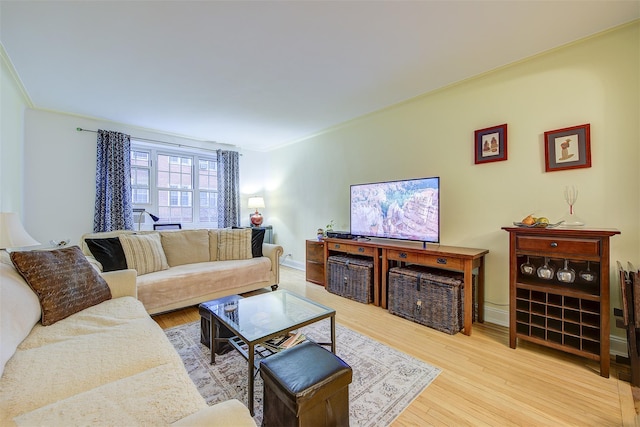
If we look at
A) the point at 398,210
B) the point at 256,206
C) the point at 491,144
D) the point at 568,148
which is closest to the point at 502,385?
the point at 398,210

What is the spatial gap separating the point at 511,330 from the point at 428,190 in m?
1.35

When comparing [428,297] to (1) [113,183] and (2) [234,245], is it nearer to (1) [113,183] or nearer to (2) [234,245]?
(2) [234,245]

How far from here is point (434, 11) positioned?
1.72m

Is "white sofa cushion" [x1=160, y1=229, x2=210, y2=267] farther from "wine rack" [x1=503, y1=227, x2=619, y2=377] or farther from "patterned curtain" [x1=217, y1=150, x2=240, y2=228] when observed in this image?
"wine rack" [x1=503, y1=227, x2=619, y2=377]

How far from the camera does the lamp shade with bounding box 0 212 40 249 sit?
1750 mm

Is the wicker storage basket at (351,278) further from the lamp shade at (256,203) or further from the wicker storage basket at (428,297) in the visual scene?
the lamp shade at (256,203)

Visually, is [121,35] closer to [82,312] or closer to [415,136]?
[82,312]

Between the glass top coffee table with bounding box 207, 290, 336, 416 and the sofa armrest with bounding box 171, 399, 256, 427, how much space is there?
714mm

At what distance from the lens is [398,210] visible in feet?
9.60

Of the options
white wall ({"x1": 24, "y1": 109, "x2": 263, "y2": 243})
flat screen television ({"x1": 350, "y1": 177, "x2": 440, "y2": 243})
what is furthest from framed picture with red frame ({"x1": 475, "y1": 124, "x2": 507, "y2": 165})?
white wall ({"x1": 24, "y1": 109, "x2": 263, "y2": 243})

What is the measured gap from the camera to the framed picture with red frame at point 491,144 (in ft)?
8.03

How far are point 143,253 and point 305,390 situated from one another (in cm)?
249

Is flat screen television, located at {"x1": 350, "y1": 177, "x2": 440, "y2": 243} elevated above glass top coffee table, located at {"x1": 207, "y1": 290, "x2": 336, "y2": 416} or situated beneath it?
elevated above

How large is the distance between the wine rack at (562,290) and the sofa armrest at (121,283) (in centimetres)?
297
